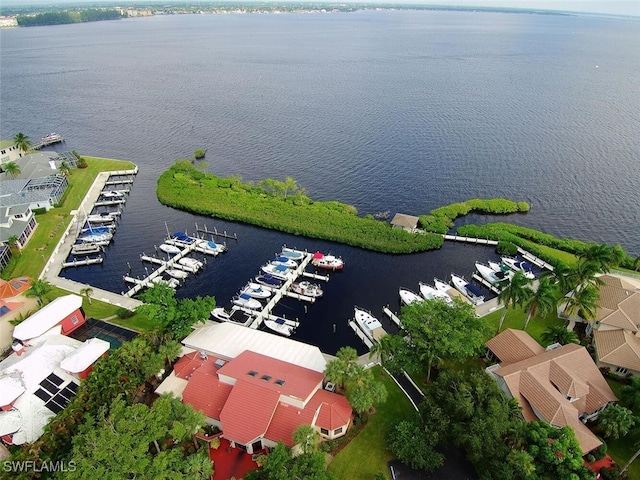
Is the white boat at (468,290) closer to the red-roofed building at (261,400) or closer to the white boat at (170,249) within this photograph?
the red-roofed building at (261,400)

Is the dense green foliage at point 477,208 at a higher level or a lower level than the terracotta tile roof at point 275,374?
lower

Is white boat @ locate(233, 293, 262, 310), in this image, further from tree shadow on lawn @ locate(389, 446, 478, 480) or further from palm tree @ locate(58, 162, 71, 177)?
palm tree @ locate(58, 162, 71, 177)

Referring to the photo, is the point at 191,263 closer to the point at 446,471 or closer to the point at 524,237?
the point at 446,471

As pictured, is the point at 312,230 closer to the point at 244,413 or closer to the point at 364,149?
the point at 244,413

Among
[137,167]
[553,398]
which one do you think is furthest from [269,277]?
[137,167]

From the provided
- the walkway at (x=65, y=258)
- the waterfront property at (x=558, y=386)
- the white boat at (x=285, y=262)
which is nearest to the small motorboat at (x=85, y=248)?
the walkway at (x=65, y=258)

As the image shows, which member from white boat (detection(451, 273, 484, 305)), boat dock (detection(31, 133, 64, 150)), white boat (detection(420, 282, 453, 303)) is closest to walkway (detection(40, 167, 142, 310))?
white boat (detection(420, 282, 453, 303))
